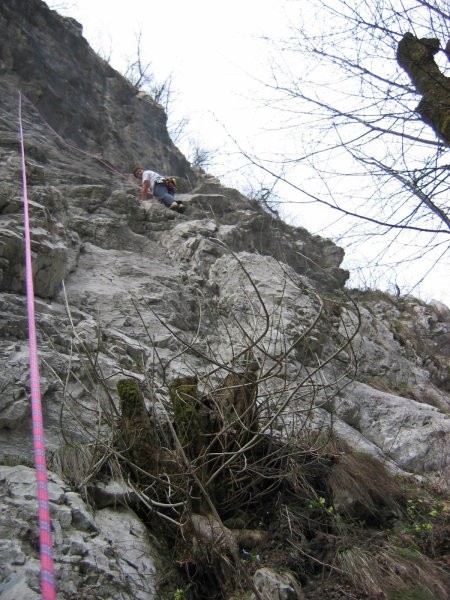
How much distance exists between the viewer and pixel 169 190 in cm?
934

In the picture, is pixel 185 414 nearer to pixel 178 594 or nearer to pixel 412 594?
pixel 178 594

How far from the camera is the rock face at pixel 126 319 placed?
105 inches

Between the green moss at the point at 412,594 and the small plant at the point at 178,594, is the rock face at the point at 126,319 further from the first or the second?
the green moss at the point at 412,594

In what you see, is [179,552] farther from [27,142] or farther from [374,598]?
[27,142]

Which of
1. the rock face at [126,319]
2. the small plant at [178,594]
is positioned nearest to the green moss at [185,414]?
the rock face at [126,319]

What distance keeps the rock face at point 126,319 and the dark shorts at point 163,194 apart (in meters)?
0.40

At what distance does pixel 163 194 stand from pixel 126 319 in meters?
4.51

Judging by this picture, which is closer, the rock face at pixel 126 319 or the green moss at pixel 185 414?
the rock face at pixel 126 319

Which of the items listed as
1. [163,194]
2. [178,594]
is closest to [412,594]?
[178,594]

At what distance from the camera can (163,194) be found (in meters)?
9.23

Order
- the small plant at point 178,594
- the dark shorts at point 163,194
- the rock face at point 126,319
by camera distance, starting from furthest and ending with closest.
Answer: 1. the dark shorts at point 163,194
2. the rock face at point 126,319
3. the small plant at point 178,594

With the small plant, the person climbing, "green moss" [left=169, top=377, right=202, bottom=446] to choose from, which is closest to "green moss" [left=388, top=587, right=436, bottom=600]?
the small plant

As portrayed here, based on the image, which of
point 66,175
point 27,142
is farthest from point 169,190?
point 27,142

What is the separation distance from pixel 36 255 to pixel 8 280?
0.53m
